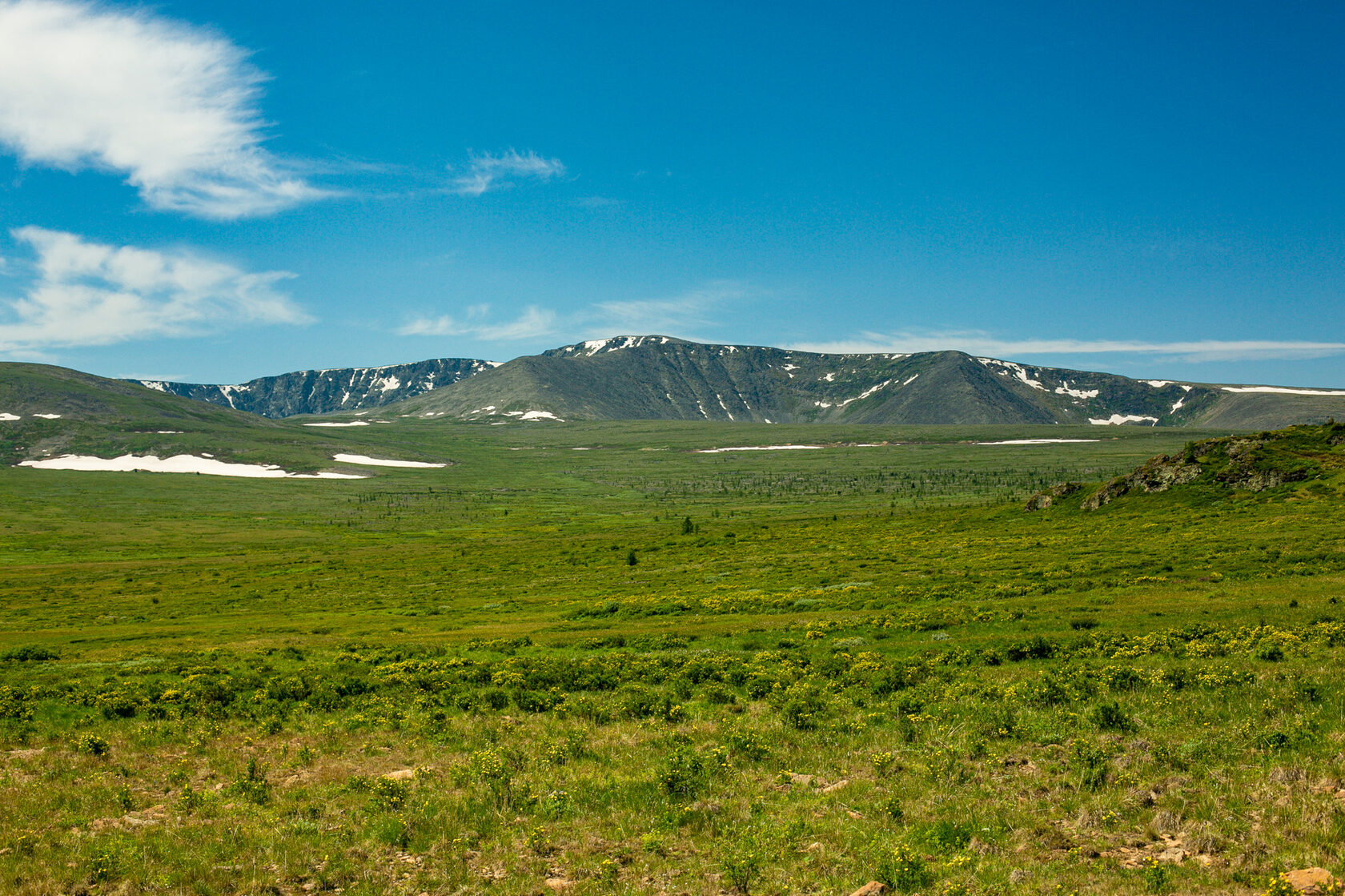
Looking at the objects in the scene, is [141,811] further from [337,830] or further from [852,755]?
[852,755]

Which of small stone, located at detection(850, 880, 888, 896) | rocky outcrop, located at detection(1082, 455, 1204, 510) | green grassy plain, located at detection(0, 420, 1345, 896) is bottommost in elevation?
green grassy plain, located at detection(0, 420, 1345, 896)

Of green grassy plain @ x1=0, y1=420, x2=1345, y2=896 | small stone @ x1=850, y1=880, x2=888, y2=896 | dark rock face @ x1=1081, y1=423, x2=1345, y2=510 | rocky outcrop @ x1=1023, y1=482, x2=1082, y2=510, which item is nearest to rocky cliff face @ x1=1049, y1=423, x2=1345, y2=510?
dark rock face @ x1=1081, y1=423, x2=1345, y2=510

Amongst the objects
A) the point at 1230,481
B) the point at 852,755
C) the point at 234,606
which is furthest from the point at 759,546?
the point at 852,755

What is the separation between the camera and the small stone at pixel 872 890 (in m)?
10.8

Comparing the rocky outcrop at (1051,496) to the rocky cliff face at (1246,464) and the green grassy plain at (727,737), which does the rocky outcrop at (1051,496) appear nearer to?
the rocky cliff face at (1246,464)

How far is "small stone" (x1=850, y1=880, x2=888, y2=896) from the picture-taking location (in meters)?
10.8

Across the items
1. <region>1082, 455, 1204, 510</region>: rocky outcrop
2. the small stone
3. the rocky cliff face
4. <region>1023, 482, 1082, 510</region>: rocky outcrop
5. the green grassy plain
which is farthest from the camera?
<region>1023, 482, 1082, 510</region>: rocky outcrop

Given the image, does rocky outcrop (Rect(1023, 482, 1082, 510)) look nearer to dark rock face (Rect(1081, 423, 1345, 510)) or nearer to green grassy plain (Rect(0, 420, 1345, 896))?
dark rock face (Rect(1081, 423, 1345, 510))

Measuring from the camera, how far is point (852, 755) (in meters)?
17.0

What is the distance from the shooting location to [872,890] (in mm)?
10906

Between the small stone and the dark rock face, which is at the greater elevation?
the dark rock face

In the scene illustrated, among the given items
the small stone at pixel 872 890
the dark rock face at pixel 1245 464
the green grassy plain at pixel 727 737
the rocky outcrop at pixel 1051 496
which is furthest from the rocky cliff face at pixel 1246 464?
the small stone at pixel 872 890

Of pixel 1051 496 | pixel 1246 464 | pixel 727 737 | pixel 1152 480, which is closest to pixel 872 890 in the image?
pixel 727 737

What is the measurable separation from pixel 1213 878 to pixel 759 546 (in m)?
66.3
